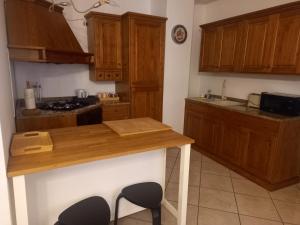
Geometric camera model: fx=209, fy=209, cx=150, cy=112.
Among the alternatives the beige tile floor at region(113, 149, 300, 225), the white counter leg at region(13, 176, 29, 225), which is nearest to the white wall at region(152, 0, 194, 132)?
the beige tile floor at region(113, 149, 300, 225)

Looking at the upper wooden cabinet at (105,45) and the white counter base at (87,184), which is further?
the upper wooden cabinet at (105,45)

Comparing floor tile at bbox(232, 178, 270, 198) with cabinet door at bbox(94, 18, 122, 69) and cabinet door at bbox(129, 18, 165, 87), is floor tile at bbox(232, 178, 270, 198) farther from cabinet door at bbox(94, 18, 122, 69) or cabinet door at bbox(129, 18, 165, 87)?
cabinet door at bbox(94, 18, 122, 69)

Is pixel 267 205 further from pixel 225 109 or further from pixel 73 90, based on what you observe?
pixel 73 90

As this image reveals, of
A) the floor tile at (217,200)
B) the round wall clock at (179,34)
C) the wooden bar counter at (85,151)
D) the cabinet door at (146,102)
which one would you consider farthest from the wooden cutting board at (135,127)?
the round wall clock at (179,34)

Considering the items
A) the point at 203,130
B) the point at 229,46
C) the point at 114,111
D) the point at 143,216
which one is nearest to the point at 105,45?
the point at 114,111

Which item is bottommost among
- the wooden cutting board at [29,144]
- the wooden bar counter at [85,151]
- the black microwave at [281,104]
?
the wooden bar counter at [85,151]

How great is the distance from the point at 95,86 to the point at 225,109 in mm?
2146

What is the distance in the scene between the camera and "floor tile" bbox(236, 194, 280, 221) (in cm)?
216

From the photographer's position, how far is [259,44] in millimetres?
2781

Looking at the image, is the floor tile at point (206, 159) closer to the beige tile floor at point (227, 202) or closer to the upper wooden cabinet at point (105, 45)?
the beige tile floor at point (227, 202)

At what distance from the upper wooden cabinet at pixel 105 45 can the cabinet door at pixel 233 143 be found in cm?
192

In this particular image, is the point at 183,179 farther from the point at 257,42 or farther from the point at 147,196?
the point at 257,42

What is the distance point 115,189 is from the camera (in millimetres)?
1840

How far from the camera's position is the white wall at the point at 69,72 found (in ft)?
9.76
